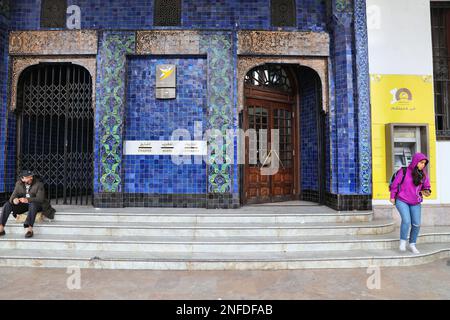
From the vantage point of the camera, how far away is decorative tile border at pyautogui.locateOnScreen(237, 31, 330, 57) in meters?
7.54

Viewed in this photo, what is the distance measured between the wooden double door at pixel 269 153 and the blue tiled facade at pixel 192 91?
896 mm

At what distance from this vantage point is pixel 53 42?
7531mm

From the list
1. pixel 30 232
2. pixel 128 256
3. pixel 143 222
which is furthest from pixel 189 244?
pixel 30 232

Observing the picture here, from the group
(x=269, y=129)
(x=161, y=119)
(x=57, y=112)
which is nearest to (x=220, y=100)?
(x=161, y=119)

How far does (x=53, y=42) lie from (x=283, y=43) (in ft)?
17.4

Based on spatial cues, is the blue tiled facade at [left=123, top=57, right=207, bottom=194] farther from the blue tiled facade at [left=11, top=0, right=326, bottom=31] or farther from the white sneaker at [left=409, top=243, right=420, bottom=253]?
the white sneaker at [left=409, top=243, right=420, bottom=253]

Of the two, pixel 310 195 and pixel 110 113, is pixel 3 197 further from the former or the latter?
pixel 310 195

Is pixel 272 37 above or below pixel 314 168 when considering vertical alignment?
above

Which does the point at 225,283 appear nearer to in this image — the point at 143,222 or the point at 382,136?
the point at 143,222

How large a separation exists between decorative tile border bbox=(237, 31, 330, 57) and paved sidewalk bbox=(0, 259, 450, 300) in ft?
→ 16.2

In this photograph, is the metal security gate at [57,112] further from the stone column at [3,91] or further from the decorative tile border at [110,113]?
the decorative tile border at [110,113]

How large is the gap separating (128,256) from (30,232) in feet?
6.28

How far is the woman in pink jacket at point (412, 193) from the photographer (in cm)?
530

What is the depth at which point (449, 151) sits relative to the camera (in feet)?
24.5
